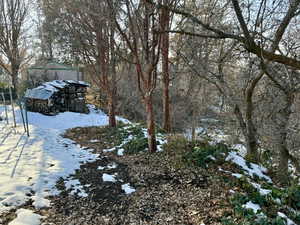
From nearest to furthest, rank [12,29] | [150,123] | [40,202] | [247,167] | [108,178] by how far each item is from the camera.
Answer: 1. [40,202]
2. [108,178]
3. [247,167]
4. [150,123]
5. [12,29]

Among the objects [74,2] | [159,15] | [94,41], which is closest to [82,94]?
[94,41]

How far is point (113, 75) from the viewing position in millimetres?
8445

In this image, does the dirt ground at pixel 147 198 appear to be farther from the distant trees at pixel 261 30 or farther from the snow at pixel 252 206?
the distant trees at pixel 261 30

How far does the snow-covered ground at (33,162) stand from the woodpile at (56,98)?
8.21ft

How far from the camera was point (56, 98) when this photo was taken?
11.3m

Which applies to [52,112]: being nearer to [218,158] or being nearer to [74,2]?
[74,2]

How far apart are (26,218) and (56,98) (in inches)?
363

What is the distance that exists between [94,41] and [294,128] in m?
6.47

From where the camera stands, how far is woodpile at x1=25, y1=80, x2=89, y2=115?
10.9m

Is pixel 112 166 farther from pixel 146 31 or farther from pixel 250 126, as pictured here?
pixel 250 126

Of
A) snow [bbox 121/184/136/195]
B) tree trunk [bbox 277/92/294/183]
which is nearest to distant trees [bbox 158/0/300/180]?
tree trunk [bbox 277/92/294/183]

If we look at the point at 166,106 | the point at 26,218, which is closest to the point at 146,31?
the point at 166,106

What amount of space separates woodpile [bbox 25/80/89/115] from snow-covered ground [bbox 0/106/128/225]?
8.21 feet

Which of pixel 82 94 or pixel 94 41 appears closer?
pixel 94 41
